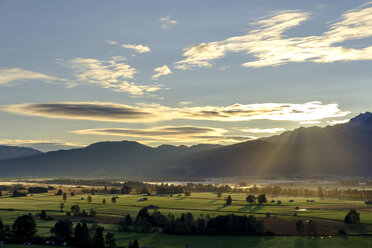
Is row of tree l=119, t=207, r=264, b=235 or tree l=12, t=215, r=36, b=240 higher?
tree l=12, t=215, r=36, b=240

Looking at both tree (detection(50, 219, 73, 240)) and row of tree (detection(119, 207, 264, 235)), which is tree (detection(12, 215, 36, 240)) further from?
row of tree (detection(119, 207, 264, 235))

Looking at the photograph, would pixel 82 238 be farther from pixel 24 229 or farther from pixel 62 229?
pixel 62 229

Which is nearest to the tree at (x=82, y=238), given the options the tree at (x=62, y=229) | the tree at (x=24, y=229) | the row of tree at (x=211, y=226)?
the tree at (x=62, y=229)

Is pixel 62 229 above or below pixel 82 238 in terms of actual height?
above

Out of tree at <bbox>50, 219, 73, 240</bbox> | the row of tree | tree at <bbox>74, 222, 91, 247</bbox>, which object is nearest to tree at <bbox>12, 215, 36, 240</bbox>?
tree at <bbox>50, 219, 73, 240</bbox>

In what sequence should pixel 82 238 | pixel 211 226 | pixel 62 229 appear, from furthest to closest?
pixel 211 226 < pixel 62 229 < pixel 82 238

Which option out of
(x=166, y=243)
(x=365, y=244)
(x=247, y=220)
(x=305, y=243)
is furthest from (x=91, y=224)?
(x=365, y=244)

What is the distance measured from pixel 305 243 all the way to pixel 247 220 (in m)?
25.6

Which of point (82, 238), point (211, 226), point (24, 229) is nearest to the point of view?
point (82, 238)

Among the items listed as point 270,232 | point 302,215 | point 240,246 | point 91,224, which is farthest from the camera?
point 302,215

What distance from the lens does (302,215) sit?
18875 cm

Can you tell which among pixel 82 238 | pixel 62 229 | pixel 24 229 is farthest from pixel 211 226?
pixel 24 229

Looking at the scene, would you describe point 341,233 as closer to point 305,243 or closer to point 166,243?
point 305,243

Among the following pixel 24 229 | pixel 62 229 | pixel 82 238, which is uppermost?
pixel 24 229
